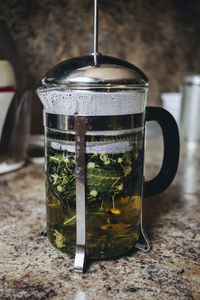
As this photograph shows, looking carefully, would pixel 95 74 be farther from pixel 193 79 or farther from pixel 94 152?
pixel 193 79

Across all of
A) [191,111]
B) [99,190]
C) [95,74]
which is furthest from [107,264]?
[191,111]

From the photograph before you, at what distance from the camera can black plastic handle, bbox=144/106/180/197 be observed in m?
0.42

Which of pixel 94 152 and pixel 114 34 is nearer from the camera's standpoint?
pixel 94 152

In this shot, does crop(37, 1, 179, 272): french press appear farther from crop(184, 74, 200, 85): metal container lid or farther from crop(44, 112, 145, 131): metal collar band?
crop(184, 74, 200, 85): metal container lid

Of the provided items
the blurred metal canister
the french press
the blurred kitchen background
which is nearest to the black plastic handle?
the french press

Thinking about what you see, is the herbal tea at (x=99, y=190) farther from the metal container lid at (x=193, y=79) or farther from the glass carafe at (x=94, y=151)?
the metal container lid at (x=193, y=79)

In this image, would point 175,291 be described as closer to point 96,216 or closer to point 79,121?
point 96,216

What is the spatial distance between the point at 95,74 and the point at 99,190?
0.46ft

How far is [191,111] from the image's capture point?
3.67ft

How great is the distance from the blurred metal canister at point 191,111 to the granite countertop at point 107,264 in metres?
0.59

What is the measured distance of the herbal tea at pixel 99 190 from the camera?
0.36m

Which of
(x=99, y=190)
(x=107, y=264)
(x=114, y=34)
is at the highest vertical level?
(x=114, y=34)

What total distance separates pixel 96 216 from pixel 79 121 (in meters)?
0.12

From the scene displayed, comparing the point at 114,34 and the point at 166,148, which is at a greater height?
the point at 114,34
